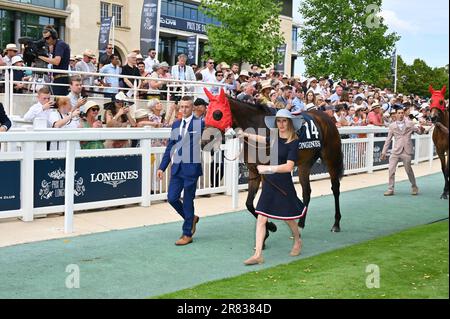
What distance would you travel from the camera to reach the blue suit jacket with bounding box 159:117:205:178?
7219 mm

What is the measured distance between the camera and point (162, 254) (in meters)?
6.70

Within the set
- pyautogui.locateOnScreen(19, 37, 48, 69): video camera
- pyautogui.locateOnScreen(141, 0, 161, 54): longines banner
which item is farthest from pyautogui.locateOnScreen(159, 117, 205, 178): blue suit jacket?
pyautogui.locateOnScreen(141, 0, 161, 54): longines banner

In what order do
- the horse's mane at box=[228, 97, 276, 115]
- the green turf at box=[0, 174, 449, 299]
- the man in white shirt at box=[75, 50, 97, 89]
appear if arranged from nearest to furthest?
the green turf at box=[0, 174, 449, 299] < the horse's mane at box=[228, 97, 276, 115] < the man in white shirt at box=[75, 50, 97, 89]

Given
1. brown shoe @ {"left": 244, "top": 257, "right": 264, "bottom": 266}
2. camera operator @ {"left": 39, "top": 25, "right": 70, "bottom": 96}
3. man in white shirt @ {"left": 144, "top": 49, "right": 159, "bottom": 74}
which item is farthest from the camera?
man in white shirt @ {"left": 144, "top": 49, "right": 159, "bottom": 74}

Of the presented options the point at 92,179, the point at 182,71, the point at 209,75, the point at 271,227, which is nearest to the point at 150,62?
the point at 182,71

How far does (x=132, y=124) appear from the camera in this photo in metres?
11.0

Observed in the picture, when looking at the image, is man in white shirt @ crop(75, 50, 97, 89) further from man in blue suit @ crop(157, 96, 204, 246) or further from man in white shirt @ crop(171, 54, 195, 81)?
man in blue suit @ crop(157, 96, 204, 246)

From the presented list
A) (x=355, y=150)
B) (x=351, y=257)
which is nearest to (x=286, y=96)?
(x=355, y=150)

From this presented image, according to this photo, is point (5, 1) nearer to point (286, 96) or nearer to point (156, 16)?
point (156, 16)

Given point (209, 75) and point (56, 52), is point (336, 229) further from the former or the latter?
point (209, 75)

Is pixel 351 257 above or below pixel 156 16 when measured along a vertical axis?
below

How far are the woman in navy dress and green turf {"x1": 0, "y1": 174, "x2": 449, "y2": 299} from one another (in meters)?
0.42

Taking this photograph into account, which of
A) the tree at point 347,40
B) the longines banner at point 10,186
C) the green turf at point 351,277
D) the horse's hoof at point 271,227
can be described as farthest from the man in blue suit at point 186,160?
the tree at point 347,40
